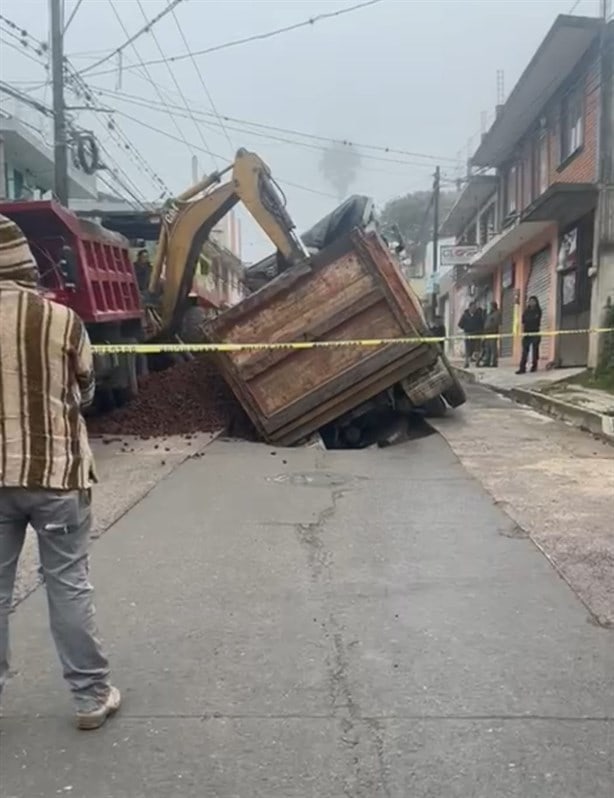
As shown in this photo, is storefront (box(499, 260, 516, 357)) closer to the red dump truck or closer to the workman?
the workman

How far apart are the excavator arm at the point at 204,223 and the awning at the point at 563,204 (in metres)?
7.25

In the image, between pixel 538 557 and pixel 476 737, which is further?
pixel 538 557

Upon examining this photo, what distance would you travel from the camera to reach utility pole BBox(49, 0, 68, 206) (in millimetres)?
18844

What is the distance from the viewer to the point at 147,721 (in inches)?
130

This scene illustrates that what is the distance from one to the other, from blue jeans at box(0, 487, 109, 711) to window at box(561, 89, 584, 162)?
689 inches

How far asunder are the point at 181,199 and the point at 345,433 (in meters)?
4.28

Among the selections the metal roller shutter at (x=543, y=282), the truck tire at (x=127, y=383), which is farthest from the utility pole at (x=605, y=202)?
A: the truck tire at (x=127, y=383)

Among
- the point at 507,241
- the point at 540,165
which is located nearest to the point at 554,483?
the point at 540,165

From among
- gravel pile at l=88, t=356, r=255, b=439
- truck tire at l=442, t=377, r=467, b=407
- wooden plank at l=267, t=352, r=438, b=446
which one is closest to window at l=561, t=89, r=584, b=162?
truck tire at l=442, t=377, r=467, b=407

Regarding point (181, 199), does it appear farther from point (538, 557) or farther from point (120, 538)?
point (538, 557)

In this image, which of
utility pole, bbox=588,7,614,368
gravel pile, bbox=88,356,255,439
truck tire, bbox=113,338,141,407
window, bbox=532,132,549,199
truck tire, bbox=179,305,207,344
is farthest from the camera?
window, bbox=532,132,549,199

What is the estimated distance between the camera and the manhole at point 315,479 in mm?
8000

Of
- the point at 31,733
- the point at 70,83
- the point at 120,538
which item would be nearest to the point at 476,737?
the point at 31,733

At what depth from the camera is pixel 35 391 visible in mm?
3131
